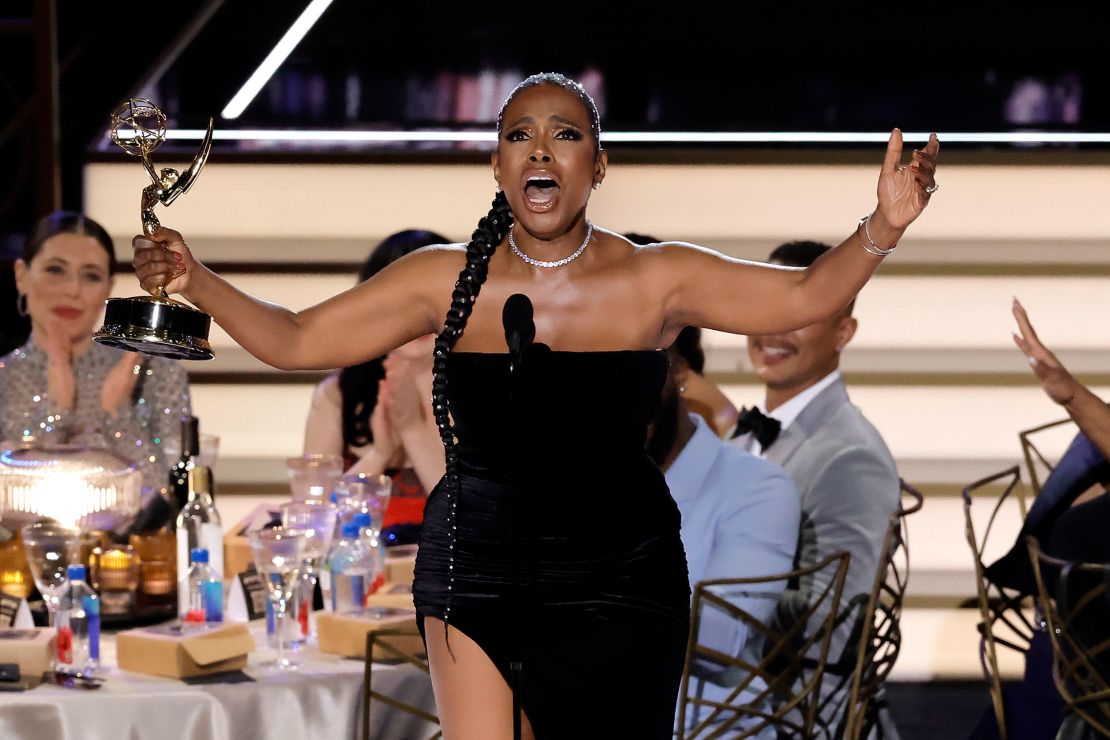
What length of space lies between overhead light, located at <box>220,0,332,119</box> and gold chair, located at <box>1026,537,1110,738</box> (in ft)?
11.5

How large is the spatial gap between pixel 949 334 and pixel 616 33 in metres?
1.99

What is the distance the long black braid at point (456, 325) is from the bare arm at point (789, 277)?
227 mm

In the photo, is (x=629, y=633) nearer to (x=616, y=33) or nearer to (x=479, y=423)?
(x=479, y=423)

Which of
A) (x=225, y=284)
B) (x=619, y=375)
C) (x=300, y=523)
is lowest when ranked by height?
(x=300, y=523)

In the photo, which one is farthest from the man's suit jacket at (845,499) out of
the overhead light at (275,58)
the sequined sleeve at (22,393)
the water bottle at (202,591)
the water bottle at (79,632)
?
the overhead light at (275,58)

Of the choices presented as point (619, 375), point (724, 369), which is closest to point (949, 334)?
point (724, 369)

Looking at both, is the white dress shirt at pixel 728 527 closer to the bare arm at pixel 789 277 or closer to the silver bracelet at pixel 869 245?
the bare arm at pixel 789 277

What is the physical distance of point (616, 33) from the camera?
6.38 metres

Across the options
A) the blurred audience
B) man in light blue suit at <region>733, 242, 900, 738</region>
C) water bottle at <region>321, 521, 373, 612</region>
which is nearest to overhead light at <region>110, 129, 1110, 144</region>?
the blurred audience

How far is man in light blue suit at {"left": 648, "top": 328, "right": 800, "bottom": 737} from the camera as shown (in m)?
2.92

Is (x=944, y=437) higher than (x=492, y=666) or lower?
higher

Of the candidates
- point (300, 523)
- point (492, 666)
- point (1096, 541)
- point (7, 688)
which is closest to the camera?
point (492, 666)

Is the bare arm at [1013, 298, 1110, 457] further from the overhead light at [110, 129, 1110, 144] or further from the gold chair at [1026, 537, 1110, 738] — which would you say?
the overhead light at [110, 129, 1110, 144]

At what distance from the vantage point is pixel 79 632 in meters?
2.52
